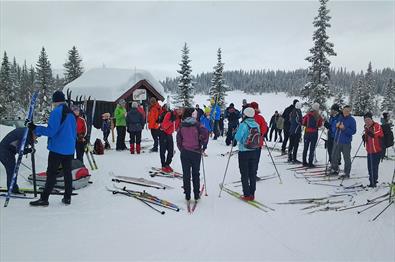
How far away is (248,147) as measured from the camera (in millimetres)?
6961

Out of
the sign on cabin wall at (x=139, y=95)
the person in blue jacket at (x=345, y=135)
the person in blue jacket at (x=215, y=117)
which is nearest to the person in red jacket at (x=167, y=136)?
the person in blue jacket at (x=345, y=135)

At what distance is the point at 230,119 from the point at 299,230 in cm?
1038

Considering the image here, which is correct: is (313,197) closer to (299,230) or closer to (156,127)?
(299,230)

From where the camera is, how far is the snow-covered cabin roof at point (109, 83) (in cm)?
2236

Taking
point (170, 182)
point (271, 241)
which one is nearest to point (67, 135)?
point (170, 182)

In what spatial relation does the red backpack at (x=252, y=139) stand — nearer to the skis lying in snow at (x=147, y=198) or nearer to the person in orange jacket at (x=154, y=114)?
the skis lying in snow at (x=147, y=198)

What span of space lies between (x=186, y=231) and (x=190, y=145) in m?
1.95

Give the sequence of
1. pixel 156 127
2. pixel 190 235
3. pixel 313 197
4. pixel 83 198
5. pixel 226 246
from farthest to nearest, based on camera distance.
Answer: pixel 156 127 < pixel 313 197 < pixel 83 198 < pixel 190 235 < pixel 226 246

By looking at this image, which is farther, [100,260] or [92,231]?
[92,231]

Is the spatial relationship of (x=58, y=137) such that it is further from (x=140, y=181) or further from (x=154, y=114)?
(x=154, y=114)

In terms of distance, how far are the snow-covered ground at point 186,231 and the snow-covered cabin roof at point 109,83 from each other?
15279 millimetres

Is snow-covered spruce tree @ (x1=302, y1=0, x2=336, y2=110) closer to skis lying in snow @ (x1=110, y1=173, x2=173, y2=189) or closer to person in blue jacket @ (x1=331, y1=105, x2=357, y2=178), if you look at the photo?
person in blue jacket @ (x1=331, y1=105, x2=357, y2=178)

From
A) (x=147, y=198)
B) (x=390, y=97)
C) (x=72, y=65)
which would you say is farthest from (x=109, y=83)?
(x=390, y=97)

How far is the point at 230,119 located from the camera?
1572cm
